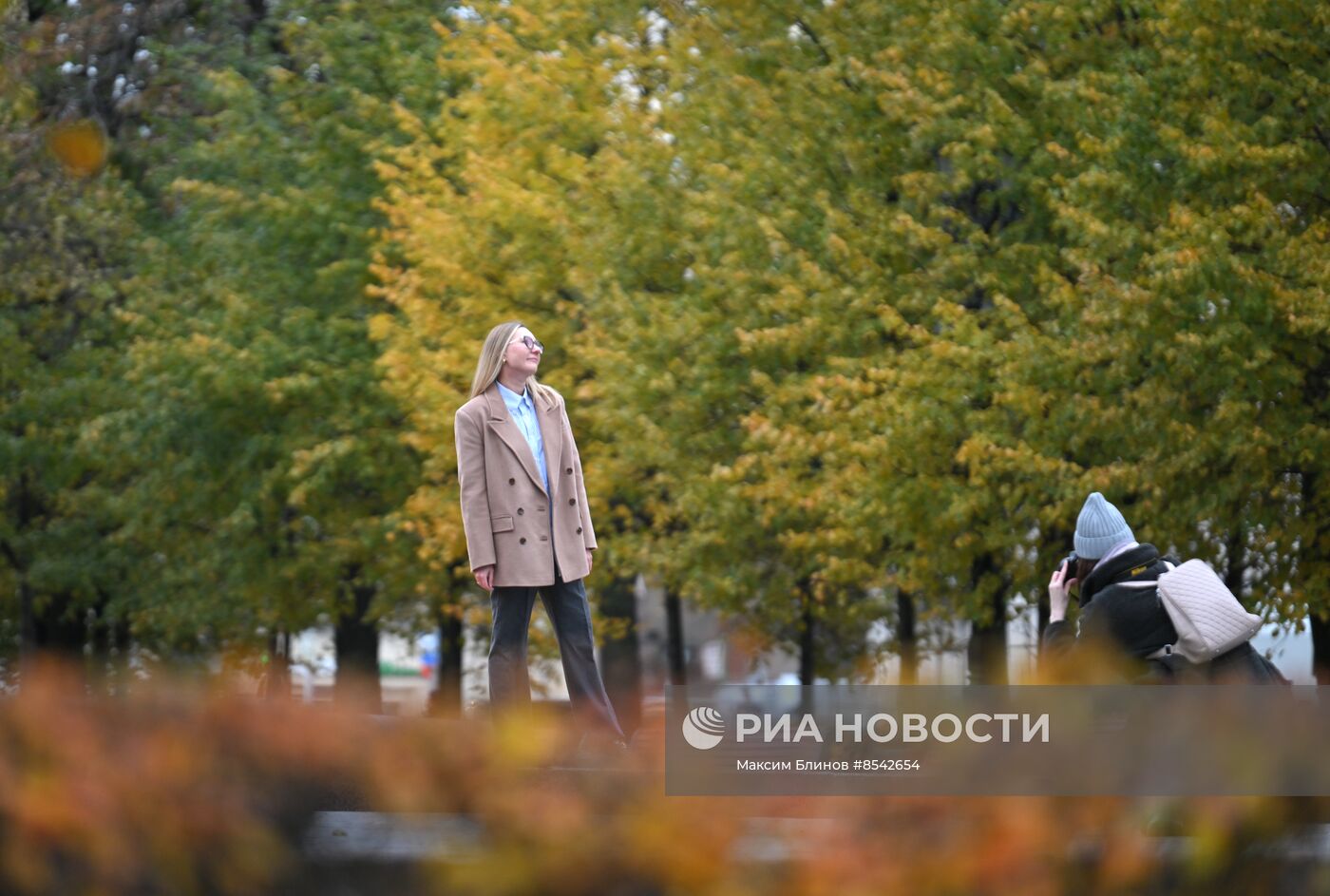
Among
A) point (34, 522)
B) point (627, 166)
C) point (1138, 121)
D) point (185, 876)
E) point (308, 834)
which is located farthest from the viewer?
point (34, 522)

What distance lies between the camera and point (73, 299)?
31828mm

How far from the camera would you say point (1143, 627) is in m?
6.84

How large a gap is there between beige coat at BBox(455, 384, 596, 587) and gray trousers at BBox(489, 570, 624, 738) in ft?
0.38

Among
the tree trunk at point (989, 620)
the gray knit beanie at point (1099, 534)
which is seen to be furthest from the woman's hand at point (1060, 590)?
the tree trunk at point (989, 620)

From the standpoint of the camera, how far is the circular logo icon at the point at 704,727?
4.58 meters

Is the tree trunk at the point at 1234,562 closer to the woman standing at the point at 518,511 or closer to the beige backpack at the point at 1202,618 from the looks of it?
the woman standing at the point at 518,511

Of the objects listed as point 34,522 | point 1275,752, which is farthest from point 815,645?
point 1275,752

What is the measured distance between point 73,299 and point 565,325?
1135cm

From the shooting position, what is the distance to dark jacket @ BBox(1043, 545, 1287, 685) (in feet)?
22.0

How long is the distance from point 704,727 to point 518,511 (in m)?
3.87

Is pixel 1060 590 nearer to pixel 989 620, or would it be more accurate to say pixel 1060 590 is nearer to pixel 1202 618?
pixel 1202 618

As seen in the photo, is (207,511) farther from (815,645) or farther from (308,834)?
(308,834)

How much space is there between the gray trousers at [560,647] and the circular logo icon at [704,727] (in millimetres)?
3633

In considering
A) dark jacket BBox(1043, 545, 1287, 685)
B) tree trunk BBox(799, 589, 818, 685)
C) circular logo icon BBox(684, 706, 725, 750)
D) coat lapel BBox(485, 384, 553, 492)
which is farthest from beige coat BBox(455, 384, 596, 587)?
tree trunk BBox(799, 589, 818, 685)
